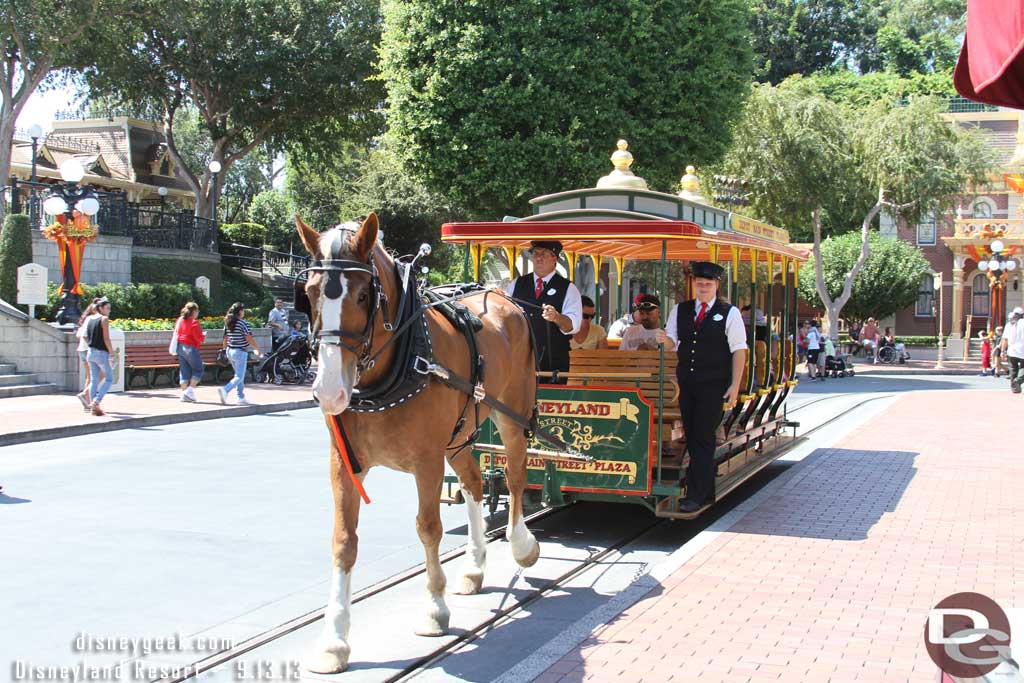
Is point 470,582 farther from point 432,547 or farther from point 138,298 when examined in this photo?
point 138,298

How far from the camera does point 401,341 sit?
18.5 ft

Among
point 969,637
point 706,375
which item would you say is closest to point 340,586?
point 969,637

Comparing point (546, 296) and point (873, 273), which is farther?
point (873, 273)

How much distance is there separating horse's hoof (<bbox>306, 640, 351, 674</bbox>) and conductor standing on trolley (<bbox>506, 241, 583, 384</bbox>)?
135 inches

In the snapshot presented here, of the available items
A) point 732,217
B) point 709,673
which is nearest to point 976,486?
point 732,217

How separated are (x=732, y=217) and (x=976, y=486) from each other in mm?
3996

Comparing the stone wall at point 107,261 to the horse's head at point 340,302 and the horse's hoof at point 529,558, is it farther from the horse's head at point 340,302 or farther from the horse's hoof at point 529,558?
the horse's head at point 340,302

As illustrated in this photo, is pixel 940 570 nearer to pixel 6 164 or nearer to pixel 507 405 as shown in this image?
pixel 507 405

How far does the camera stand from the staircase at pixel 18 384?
18562mm

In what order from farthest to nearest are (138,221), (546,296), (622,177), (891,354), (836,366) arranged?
(891,354)
(836,366)
(138,221)
(622,177)
(546,296)

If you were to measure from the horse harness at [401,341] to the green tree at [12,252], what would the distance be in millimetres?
19178

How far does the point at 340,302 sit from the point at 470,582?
2.52 m

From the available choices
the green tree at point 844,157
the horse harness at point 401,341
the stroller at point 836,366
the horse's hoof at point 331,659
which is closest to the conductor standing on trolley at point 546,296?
the horse harness at point 401,341

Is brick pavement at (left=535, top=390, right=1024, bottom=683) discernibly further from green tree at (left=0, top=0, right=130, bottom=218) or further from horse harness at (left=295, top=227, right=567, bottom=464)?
green tree at (left=0, top=0, right=130, bottom=218)
